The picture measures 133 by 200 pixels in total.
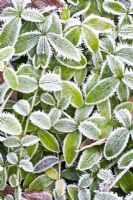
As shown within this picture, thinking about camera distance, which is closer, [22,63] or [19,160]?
[19,160]


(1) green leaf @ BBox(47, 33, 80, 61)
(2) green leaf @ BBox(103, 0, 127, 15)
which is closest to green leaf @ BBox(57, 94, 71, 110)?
(1) green leaf @ BBox(47, 33, 80, 61)

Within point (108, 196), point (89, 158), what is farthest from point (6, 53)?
point (108, 196)

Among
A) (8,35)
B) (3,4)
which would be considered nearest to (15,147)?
(8,35)

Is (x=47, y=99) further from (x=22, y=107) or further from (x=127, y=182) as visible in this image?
(x=127, y=182)

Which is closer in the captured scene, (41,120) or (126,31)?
(41,120)

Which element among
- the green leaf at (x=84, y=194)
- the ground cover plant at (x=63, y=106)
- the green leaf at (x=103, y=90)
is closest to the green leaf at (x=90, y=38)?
→ the ground cover plant at (x=63, y=106)

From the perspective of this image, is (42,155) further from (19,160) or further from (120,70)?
(120,70)
